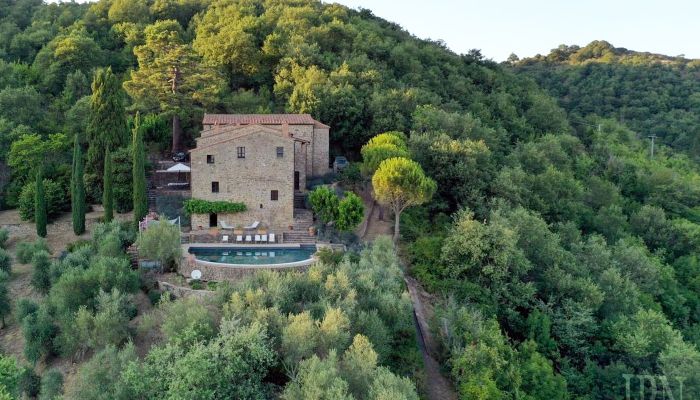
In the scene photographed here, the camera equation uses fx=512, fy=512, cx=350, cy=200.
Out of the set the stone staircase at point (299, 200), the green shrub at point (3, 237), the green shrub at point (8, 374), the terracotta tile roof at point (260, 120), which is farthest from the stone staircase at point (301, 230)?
the green shrub at point (3, 237)

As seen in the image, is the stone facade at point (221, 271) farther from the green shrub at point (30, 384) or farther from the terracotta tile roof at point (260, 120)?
the terracotta tile roof at point (260, 120)

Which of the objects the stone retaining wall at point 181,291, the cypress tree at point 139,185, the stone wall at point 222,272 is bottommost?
the stone retaining wall at point 181,291

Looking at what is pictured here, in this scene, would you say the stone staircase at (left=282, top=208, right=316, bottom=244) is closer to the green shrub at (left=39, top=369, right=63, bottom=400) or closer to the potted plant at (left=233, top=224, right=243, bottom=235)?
the potted plant at (left=233, top=224, right=243, bottom=235)

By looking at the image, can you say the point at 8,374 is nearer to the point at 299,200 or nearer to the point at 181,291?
the point at 181,291

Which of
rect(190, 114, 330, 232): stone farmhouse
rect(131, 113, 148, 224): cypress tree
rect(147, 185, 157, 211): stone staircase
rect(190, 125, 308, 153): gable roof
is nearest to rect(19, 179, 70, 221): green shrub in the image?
rect(147, 185, 157, 211): stone staircase

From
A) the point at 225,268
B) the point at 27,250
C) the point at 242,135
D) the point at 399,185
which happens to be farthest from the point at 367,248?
the point at 27,250

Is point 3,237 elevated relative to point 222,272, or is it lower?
elevated
